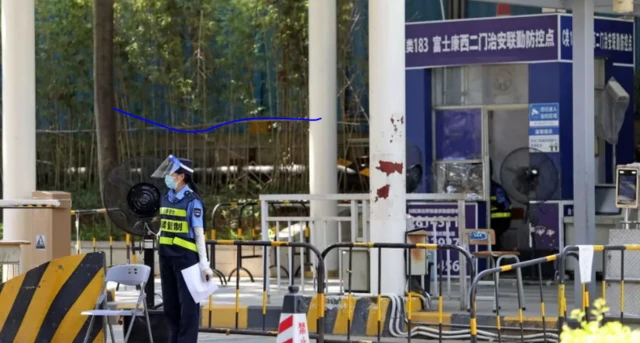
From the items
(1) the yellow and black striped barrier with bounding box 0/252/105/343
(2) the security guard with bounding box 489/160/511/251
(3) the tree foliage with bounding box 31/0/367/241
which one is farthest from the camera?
(3) the tree foliage with bounding box 31/0/367/241

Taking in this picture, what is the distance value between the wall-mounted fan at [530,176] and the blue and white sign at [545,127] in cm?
21

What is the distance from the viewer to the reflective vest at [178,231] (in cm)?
1081

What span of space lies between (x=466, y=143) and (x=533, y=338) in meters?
6.06

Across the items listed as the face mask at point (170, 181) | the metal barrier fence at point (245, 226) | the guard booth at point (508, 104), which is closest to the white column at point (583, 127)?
the guard booth at point (508, 104)

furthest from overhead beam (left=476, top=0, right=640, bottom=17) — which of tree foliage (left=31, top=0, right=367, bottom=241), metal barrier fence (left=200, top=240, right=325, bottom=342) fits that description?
tree foliage (left=31, top=0, right=367, bottom=241)

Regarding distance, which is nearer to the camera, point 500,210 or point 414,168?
point 414,168

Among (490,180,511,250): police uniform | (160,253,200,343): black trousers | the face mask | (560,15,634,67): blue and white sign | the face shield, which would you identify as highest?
(560,15,634,67): blue and white sign

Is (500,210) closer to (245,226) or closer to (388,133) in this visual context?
(388,133)

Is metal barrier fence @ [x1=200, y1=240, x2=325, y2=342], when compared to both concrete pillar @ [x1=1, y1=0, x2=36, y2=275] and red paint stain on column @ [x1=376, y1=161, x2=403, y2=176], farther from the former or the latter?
concrete pillar @ [x1=1, y1=0, x2=36, y2=275]

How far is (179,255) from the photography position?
10789 millimetres

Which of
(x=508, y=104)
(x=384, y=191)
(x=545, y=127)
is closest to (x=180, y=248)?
(x=384, y=191)

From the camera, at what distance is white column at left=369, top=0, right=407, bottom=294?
1307 centimetres

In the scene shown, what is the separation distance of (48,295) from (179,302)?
119 centimetres

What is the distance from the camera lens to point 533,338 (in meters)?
12.2
